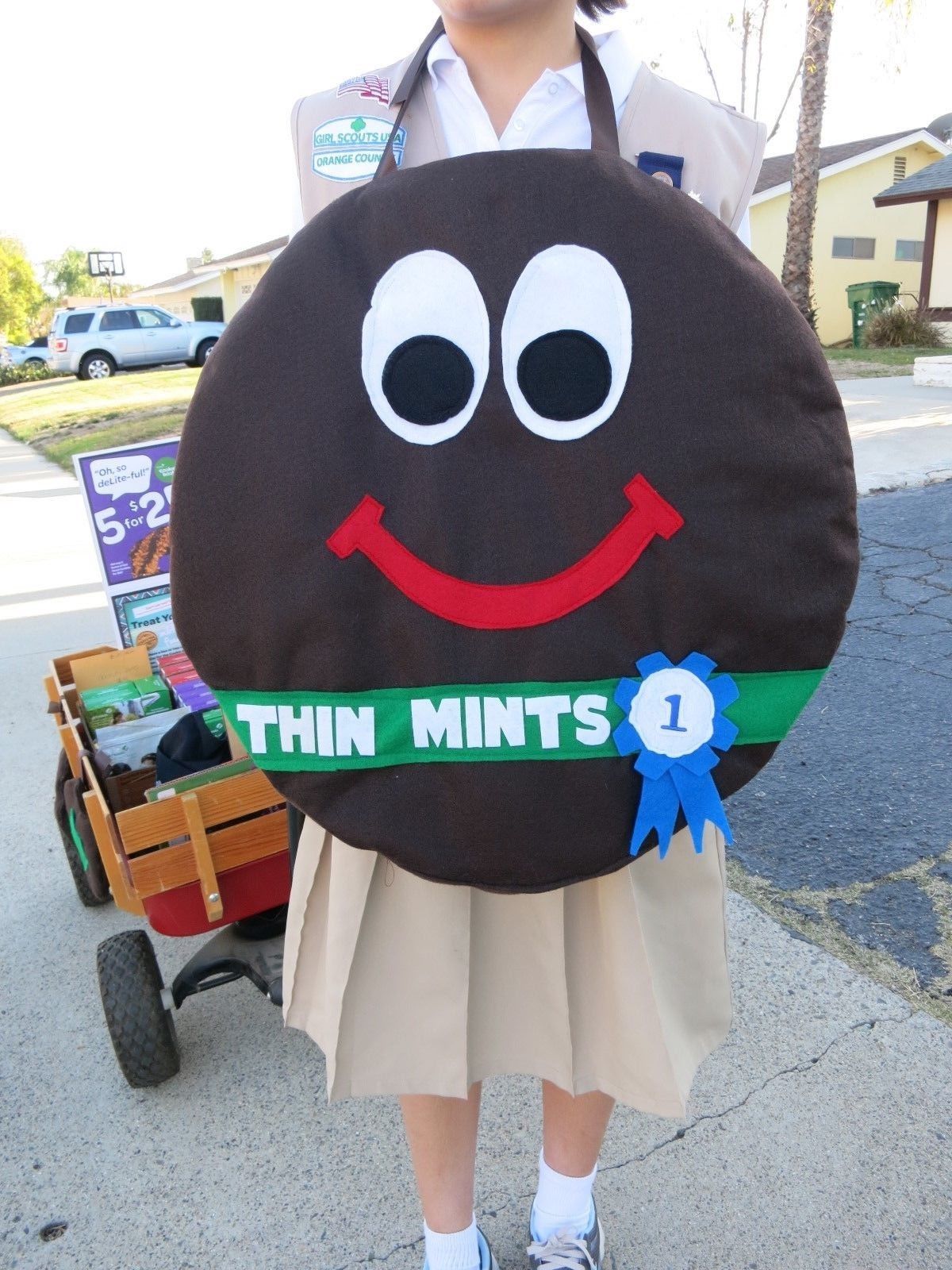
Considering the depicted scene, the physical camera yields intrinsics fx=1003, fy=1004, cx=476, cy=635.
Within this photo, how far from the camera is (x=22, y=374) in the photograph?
106ft

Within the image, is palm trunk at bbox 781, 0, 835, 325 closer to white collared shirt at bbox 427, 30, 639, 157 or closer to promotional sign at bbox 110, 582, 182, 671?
promotional sign at bbox 110, 582, 182, 671

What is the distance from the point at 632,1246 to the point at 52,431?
46.4ft

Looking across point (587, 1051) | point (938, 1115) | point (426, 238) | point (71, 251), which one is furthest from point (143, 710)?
point (71, 251)

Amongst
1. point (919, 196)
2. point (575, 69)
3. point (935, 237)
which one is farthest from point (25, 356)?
point (575, 69)

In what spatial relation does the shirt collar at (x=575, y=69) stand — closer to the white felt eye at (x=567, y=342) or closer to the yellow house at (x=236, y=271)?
the white felt eye at (x=567, y=342)

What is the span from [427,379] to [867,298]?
18.2 meters

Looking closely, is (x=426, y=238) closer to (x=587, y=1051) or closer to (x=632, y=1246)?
(x=587, y=1051)

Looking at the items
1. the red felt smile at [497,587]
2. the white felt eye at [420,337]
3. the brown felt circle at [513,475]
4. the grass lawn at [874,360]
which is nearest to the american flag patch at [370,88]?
the brown felt circle at [513,475]

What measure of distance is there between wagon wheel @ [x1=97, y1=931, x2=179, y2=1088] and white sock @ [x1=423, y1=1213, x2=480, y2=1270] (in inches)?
26.6

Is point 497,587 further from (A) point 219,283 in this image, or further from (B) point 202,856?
(A) point 219,283

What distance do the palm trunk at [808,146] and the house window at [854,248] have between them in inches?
372

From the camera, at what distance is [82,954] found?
2.44 metres

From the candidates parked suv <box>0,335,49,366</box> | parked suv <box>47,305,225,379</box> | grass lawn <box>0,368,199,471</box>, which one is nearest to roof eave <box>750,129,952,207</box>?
parked suv <box>47,305,225,379</box>

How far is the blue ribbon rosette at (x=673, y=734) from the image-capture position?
1.09 m
